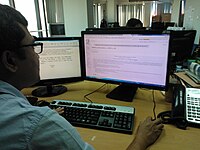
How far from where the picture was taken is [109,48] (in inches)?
45.8

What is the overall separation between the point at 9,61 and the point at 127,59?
73 cm

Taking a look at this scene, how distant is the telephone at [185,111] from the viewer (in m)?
0.88

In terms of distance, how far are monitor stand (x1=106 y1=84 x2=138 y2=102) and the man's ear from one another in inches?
30.4

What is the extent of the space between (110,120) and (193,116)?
40 centimetres

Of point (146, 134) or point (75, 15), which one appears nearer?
point (146, 134)

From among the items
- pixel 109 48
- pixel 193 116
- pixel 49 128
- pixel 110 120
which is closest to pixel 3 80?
pixel 49 128

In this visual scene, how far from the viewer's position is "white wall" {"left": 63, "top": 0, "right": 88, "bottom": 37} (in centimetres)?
355

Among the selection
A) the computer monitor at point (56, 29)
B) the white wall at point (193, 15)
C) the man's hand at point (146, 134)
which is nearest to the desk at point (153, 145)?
the man's hand at point (146, 134)

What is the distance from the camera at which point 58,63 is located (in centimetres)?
132

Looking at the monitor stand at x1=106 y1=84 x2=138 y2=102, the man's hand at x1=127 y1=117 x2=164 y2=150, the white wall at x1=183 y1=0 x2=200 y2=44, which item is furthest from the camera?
the white wall at x1=183 y1=0 x2=200 y2=44

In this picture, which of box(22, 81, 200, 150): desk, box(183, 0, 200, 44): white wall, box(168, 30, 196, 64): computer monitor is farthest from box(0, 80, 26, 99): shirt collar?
box(183, 0, 200, 44): white wall

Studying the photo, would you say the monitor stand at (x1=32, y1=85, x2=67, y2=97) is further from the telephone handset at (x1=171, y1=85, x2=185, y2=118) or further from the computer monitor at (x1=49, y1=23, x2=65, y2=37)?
the computer monitor at (x1=49, y1=23, x2=65, y2=37)

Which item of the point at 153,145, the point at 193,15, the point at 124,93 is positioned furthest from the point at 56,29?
the point at 153,145

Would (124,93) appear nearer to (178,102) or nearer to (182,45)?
(178,102)
